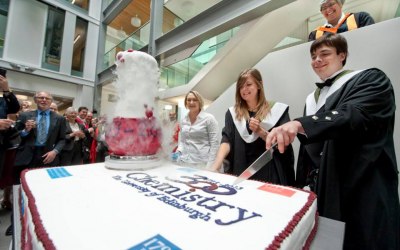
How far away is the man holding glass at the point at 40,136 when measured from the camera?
2008mm

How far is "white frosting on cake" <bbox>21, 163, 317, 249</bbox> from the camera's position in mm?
345

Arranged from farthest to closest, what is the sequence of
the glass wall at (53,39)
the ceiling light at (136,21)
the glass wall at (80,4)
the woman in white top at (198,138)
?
the ceiling light at (136,21) → the glass wall at (80,4) → the glass wall at (53,39) → the woman in white top at (198,138)

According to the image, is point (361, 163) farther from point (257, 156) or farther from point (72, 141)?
point (72, 141)

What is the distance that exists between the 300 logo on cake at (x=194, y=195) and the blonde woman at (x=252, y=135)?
0.37 m

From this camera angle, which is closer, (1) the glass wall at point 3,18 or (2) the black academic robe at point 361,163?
(2) the black academic robe at point 361,163

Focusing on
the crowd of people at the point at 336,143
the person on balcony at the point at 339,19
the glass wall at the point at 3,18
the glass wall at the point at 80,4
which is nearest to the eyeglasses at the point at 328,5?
the person on balcony at the point at 339,19

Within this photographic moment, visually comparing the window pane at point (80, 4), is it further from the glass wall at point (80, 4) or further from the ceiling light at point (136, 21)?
the ceiling light at point (136, 21)

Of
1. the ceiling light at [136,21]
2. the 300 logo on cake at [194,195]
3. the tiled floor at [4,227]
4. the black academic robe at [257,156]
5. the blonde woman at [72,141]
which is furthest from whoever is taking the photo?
the ceiling light at [136,21]

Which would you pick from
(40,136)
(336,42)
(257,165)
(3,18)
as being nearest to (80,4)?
(3,18)

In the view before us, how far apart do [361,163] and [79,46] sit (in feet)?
27.1

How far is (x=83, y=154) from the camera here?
10.2ft

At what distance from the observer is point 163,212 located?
460 millimetres

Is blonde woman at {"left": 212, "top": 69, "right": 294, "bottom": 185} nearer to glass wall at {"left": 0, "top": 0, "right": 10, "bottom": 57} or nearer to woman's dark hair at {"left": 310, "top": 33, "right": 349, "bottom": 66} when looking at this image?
woman's dark hair at {"left": 310, "top": 33, "right": 349, "bottom": 66}

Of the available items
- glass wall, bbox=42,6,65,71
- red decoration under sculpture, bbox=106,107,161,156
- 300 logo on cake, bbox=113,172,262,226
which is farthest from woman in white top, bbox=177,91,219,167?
glass wall, bbox=42,6,65,71
